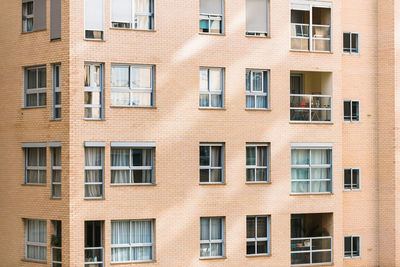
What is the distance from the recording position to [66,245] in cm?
2698

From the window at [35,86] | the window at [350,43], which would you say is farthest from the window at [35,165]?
the window at [350,43]

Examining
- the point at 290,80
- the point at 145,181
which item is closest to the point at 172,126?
the point at 145,181

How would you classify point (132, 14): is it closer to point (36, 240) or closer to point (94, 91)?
point (94, 91)

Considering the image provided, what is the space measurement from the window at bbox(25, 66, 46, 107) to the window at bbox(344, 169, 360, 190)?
12269 millimetres

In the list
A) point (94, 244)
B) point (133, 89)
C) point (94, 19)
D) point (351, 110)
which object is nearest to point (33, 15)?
point (94, 19)

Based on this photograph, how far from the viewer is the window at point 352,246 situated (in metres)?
31.9

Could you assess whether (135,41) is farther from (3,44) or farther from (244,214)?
(244,214)

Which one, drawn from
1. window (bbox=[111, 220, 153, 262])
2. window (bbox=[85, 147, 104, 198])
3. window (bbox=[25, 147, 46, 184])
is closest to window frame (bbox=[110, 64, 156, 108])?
window (bbox=[85, 147, 104, 198])

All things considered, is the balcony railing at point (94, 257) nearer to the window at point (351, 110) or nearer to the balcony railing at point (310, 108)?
the balcony railing at point (310, 108)

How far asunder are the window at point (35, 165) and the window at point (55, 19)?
406 cm

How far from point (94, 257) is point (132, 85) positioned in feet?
20.0

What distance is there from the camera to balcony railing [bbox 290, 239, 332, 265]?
100 feet

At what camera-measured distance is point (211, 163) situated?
96.0 feet

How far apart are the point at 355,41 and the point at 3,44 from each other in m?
13.9
